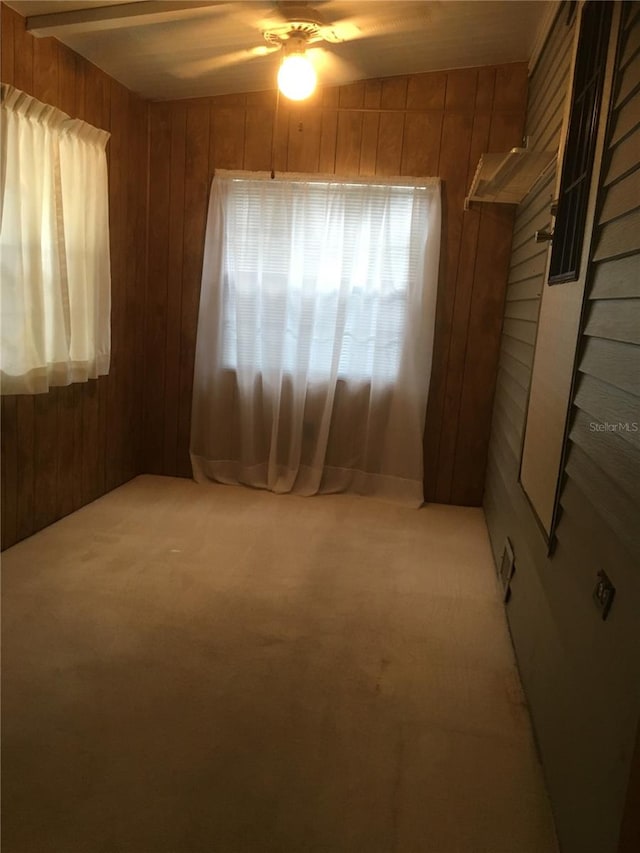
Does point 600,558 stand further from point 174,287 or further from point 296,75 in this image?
point 174,287

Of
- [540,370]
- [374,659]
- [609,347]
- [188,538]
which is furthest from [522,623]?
[188,538]

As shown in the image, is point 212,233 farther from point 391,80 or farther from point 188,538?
point 188,538

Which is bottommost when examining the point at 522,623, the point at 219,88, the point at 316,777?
the point at 316,777

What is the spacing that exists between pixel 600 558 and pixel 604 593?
3.6 inches

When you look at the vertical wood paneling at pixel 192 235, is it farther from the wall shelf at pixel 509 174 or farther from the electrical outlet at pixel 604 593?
the electrical outlet at pixel 604 593

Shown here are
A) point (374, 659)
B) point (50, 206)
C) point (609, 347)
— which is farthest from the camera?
point (50, 206)

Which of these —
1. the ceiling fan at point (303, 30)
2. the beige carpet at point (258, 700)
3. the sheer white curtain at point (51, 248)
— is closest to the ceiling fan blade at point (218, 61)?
the ceiling fan at point (303, 30)

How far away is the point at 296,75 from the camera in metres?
2.84

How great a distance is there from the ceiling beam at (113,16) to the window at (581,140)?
4.77 feet

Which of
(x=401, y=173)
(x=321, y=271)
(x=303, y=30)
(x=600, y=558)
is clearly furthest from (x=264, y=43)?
(x=600, y=558)

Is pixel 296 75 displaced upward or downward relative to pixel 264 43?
downward

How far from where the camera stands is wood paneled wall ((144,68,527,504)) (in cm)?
369

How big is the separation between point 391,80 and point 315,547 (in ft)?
8.89

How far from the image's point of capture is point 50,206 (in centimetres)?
290
